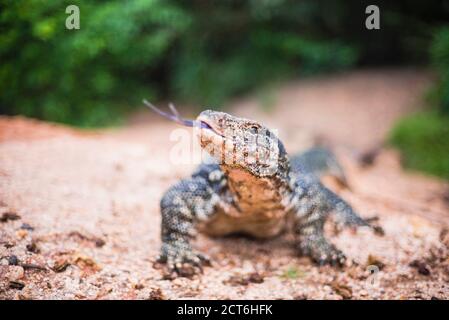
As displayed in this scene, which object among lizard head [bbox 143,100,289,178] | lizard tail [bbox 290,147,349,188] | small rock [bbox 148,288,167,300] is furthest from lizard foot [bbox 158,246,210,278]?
lizard tail [bbox 290,147,349,188]

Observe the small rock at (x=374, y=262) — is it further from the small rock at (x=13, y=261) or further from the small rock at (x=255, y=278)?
the small rock at (x=13, y=261)

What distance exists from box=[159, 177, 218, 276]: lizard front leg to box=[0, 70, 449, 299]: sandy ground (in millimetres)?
106

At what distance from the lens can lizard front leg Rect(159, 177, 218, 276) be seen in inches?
123

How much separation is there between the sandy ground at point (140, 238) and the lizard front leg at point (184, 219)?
0.11 m

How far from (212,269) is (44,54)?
5304mm

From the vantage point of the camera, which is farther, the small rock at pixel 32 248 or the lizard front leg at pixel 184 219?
the lizard front leg at pixel 184 219

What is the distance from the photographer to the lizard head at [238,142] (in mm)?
2623

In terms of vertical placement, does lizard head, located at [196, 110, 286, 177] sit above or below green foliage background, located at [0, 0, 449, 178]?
below

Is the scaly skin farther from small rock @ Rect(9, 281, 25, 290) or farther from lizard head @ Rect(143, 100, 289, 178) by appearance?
small rock @ Rect(9, 281, 25, 290)

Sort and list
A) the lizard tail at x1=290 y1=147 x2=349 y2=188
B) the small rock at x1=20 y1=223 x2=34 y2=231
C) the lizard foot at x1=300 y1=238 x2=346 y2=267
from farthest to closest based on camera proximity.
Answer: the lizard tail at x1=290 y1=147 x2=349 y2=188
the lizard foot at x1=300 y1=238 x2=346 y2=267
the small rock at x1=20 y1=223 x2=34 y2=231

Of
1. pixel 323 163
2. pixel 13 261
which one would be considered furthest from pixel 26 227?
pixel 323 163

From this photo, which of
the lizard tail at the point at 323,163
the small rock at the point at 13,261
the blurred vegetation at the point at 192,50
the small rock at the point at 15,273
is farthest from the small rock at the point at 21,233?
the blurred vegetation at the point at 192,50
